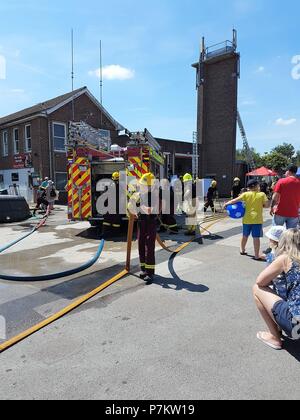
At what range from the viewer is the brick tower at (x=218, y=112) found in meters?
31.0

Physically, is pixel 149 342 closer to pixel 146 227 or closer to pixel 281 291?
pixel 281 291

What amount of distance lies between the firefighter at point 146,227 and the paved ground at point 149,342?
0.25 m

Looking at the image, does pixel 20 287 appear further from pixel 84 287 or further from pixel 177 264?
pixel 177 264

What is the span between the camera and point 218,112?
31797mm

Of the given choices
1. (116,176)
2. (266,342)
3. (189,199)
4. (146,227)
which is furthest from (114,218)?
(266,342)

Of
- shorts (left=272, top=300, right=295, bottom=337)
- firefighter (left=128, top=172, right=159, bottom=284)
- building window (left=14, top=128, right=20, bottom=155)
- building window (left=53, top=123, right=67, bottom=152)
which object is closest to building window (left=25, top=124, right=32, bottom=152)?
building window (left=14, top=128, right=20, bottom=155)

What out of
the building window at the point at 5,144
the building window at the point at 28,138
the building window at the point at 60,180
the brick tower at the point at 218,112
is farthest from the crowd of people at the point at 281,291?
the brick tower at the point at 218,112

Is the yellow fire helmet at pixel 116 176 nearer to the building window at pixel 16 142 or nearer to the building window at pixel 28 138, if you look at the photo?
the building window at pixel 28 138

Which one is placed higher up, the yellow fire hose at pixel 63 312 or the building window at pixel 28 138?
the building window at pixel 28 138

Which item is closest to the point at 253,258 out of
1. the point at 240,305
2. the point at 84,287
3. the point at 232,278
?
the point at 232,278

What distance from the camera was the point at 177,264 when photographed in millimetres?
6066

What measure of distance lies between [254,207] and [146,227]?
222 centimetres
